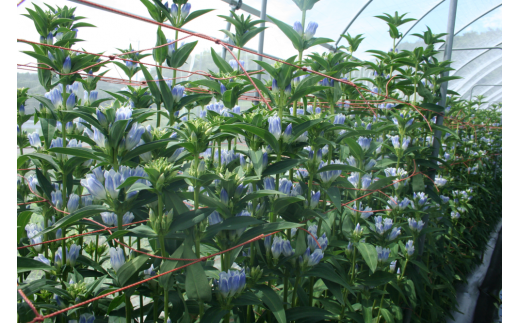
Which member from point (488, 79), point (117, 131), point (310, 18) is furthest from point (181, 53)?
point (488, 79)

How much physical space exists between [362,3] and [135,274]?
24.8 feet

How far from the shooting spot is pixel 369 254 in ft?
4.42

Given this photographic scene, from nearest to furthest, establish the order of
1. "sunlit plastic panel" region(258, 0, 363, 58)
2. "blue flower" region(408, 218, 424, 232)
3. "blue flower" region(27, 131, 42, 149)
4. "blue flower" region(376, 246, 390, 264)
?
1. "blue flower" region(27, 131, 42, 149)
2. "blue flower" region(376, 246, 390, 264)
3. "blue flower" region(408, 218, 424, 232)
4. "sunlit plastic panel" region(258, 0, 363, 58)

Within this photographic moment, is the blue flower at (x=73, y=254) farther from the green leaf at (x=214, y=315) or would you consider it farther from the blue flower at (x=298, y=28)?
the blue flower at (x=298, y=28)

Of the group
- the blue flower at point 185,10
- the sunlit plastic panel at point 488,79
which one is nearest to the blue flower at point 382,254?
the blue flower at point 185,10

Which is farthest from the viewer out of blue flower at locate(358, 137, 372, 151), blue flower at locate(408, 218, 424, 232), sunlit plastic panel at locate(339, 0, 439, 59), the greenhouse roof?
sunlit plastic panel at locate(339, 0, 439, 59)

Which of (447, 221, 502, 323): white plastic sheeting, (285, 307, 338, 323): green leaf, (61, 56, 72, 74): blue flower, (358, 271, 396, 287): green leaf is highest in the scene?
(61, 56, 72, 74): blue flower

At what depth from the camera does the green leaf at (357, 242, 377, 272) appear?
1.31m

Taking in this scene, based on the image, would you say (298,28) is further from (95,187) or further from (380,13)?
(380,13)

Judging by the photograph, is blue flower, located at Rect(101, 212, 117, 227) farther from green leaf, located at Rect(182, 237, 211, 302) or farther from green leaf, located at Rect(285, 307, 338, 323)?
→ green leaf, located at Rect(285, 307, 338, 323)

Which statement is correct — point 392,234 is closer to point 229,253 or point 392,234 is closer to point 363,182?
point 363,182

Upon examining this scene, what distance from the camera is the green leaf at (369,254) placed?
1.31 m

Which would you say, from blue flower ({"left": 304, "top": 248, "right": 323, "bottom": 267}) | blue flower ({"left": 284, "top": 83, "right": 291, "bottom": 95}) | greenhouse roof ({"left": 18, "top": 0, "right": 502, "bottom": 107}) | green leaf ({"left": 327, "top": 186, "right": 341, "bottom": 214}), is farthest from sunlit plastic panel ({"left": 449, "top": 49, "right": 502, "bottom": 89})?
blue flower ({"left": 304, "top": 248, "right": 323, "bottom": 267})

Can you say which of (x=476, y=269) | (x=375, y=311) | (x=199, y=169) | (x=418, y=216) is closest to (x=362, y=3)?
(x=476, y=269)
